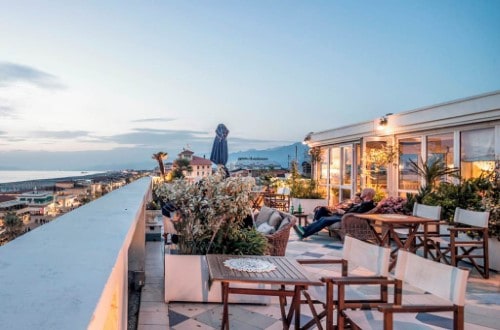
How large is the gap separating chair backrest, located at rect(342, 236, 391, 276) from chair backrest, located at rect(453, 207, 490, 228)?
119 inches

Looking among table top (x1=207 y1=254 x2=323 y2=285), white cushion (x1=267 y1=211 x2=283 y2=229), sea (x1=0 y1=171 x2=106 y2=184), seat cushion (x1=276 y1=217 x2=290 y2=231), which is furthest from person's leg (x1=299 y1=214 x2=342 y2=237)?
sea (x1=0 y1=171 x2=106 y2=184)

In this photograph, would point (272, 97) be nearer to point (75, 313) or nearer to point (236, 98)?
point (236, 98)

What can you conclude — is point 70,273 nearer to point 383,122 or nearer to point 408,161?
point 408,161

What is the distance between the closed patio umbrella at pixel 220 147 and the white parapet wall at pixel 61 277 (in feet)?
28.9

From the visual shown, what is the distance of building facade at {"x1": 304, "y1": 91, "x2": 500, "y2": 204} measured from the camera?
7.23m

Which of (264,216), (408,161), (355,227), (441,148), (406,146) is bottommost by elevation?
(355,227)

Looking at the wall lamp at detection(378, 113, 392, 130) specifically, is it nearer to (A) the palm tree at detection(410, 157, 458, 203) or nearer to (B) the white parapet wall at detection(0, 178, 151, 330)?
(A) the palm tree at detection(410, 157, 458, 203)

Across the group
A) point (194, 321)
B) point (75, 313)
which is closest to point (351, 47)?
point (194, 321)

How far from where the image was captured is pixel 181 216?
151 inches

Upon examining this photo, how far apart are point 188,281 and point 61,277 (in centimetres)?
319

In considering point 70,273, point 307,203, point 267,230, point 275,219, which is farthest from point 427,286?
point 307,203

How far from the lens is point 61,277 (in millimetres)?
1005

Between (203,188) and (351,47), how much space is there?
11323 millimetres

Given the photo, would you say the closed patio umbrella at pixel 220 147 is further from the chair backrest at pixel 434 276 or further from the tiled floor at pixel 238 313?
the chair backrest at pixel 434 276
